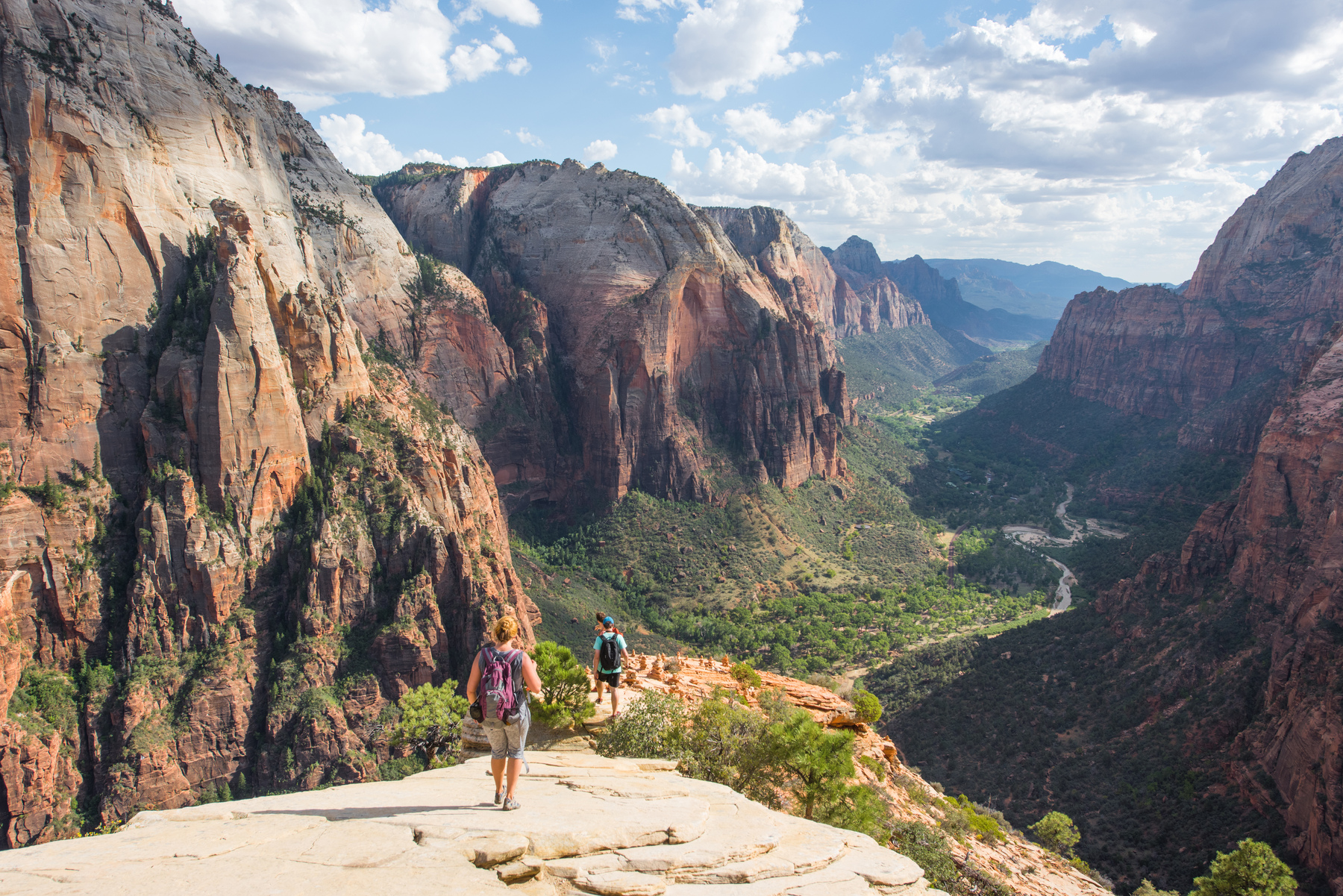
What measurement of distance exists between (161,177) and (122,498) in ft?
82.5

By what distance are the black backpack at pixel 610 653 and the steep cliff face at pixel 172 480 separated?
37.2 meters

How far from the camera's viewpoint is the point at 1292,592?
2084 inches

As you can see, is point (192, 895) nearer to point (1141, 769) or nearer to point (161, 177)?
point (1141, 769)

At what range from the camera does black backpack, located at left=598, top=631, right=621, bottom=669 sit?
74.5 ft

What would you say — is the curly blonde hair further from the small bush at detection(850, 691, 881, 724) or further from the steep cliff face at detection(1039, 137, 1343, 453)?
the steep cliff face at detection(1039, 137, 1343, 453)

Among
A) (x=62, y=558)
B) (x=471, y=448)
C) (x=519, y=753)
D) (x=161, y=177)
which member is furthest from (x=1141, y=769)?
(x=161, y=177)

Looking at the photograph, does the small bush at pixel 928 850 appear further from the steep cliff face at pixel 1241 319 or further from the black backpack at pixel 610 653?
the steep cliff face at pixel 1241 319

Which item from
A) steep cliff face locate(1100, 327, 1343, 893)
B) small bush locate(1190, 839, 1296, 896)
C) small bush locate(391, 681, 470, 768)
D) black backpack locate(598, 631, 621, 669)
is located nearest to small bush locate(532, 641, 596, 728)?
black backpack locate(598, 631, 621, 669)

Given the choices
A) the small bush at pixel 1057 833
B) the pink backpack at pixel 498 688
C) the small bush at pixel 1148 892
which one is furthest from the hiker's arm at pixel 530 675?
the small bush at pixel 1057 833

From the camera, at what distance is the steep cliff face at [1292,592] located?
3803 centimetres

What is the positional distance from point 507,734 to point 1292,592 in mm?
63165

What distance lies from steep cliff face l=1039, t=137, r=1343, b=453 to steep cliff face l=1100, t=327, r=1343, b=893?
57804 mm

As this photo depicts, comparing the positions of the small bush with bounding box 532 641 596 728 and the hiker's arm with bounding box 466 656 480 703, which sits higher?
the hiker's arm with bounding box 466 656 480 703

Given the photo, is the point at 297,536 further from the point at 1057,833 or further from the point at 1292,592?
the point at 1292,592
